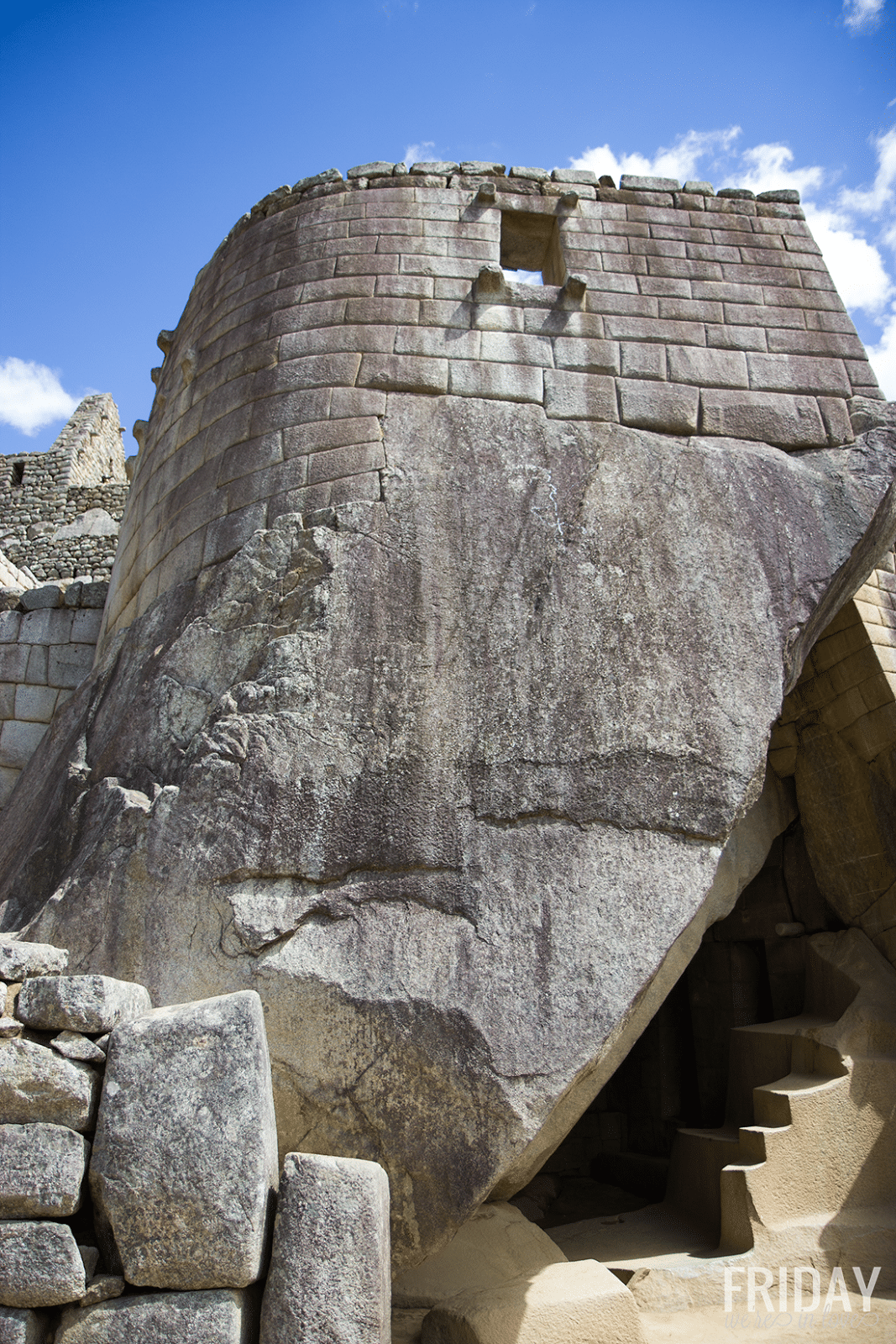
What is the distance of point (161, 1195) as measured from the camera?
2207 millimetres

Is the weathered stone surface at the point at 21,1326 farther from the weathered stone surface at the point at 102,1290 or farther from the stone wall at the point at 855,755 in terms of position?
the stone wall at the point at 855,755

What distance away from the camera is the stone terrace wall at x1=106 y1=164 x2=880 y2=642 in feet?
12.9

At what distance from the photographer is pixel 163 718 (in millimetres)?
3357

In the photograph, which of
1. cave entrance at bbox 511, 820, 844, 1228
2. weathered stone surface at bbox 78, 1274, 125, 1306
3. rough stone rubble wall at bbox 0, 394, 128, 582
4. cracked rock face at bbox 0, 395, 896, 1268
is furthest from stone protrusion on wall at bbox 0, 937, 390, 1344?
rough stone rubble wall at bbox 0, 394, 128, 582

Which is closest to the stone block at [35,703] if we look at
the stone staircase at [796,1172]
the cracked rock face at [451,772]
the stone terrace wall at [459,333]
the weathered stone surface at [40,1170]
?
the stone terrace wall at [459,333]

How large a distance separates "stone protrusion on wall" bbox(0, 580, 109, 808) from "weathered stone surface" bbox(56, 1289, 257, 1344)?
10.4 feet

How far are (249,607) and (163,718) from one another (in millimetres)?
559

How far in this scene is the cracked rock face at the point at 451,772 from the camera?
2.78 m

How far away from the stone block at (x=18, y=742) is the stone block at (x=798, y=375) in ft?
14.0

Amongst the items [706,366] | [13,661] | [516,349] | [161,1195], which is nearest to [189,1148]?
[161,1195]

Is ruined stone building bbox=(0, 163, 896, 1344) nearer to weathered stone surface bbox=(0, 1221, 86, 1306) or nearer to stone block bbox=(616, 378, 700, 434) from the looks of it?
stone block bbox=(616, 378, 700, 434)

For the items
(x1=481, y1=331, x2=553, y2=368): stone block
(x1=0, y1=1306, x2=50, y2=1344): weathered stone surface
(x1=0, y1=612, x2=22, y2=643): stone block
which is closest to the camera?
(x1=0, y1=1306, x2=50, y2=1344): weathered stone surface

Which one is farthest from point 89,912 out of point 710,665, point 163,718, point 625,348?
point 625,348

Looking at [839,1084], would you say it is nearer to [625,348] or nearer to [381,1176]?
[381,1176]
